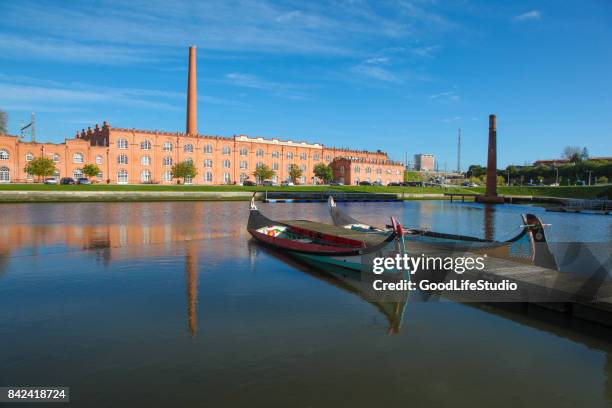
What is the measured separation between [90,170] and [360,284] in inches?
2763

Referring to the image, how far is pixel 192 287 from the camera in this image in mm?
→ 14812

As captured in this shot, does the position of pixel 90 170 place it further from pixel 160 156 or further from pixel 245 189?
pixel 245 189

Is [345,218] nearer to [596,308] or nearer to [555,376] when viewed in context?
[596,308]

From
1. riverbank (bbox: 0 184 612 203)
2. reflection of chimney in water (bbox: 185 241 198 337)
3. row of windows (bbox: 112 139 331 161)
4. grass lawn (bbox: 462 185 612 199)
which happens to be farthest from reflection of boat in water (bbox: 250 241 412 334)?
grass lawn (bbox: 462 185 612 199)

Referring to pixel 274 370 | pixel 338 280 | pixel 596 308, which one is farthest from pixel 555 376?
pixel 338 280

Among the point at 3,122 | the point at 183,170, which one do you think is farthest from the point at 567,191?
the point at 3,122

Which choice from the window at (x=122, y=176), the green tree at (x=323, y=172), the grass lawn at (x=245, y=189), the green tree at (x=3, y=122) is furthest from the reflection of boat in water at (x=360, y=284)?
the green tree at (x=3, y=122)

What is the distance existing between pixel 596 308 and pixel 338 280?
8155 mm

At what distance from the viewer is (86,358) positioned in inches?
357

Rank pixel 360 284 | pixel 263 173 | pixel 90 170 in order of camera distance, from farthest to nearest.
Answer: pixel 263 173 → pixel 90 170 → pixel 360 284

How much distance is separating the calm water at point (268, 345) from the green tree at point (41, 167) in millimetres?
59988

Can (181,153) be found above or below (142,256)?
above

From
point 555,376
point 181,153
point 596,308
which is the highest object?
point 181,153

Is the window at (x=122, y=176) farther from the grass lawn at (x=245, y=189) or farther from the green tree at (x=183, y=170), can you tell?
the grass lawn at (x=245, y=189)
